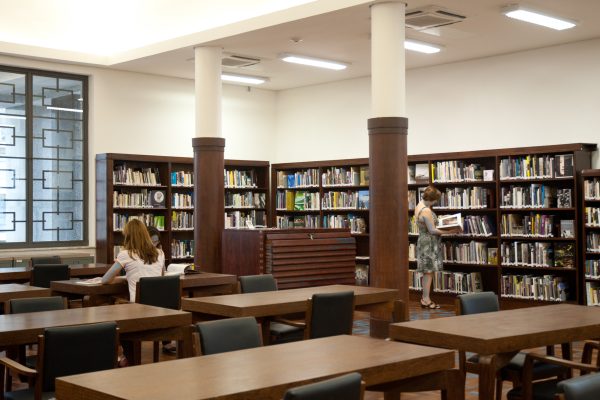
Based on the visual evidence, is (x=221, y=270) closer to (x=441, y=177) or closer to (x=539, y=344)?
(x=441, y=177)

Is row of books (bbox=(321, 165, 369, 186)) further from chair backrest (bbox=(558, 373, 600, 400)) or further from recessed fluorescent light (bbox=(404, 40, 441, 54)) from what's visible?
chair backrest (bbox=(558, 373, 600, 400))

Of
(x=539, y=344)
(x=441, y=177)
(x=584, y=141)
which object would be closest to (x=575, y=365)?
(x=539, y=344)

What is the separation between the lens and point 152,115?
44.4 ft

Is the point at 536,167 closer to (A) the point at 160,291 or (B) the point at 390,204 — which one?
(B) the point at 390,204

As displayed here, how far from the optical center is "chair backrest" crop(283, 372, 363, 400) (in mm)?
2699

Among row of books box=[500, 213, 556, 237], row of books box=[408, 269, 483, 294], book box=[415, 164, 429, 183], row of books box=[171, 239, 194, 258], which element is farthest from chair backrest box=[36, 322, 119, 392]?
row of books box=[171, 239, 194, 258]

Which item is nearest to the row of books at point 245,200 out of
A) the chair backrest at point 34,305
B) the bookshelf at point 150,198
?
the bookshelf at point 150,198

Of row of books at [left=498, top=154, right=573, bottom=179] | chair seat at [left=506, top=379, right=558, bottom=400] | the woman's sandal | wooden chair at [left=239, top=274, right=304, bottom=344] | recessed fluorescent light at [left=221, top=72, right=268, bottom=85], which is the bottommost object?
the woman's sandal

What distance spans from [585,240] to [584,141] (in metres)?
1.45

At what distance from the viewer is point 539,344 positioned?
434 cm

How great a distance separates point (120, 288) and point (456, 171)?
6151 mm

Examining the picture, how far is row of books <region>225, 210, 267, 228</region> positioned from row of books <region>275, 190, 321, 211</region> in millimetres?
365

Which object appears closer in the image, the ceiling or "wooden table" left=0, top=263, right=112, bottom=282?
"wooden table" left=0, top=263, right=112, bottom=282

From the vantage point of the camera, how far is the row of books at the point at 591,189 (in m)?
9.95
